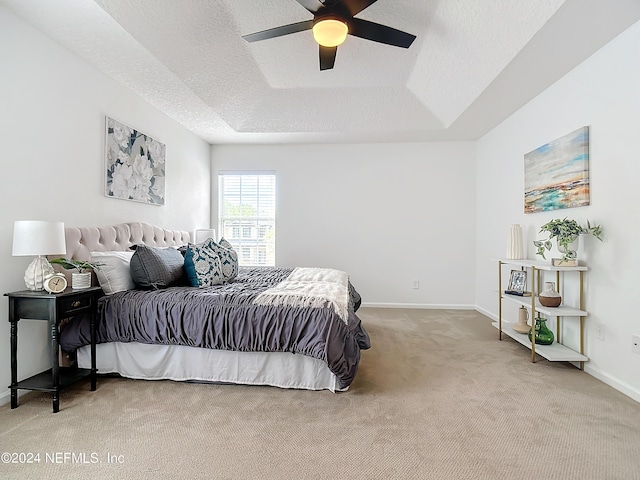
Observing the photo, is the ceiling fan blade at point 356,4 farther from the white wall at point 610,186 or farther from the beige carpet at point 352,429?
the beige carpet at point 352,429

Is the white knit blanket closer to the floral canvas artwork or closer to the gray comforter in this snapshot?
the gray comforter

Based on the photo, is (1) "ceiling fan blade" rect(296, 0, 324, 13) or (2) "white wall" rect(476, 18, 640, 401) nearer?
(1) "ceiling fan blade" rect(296, 0, 324, 13)

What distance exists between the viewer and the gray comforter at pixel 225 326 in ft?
7.75

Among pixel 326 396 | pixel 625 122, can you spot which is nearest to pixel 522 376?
pixel 326 396

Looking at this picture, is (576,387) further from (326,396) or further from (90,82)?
(90,82)

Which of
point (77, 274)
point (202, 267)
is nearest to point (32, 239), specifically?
point (77, 274)

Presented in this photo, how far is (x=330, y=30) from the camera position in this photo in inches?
88.4

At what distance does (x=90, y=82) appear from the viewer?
302 cm

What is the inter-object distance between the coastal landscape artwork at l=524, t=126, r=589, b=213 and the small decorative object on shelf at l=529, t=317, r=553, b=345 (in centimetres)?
108

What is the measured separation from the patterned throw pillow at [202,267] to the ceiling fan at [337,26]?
1.85m

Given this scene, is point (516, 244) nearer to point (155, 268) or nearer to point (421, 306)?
point (421, 306)

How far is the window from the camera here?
18.5ft

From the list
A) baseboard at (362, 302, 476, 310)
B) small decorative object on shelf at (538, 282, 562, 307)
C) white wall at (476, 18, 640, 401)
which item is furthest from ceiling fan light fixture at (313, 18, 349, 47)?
baseboard at (362, 302, 476, 310)

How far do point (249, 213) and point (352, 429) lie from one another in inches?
166
